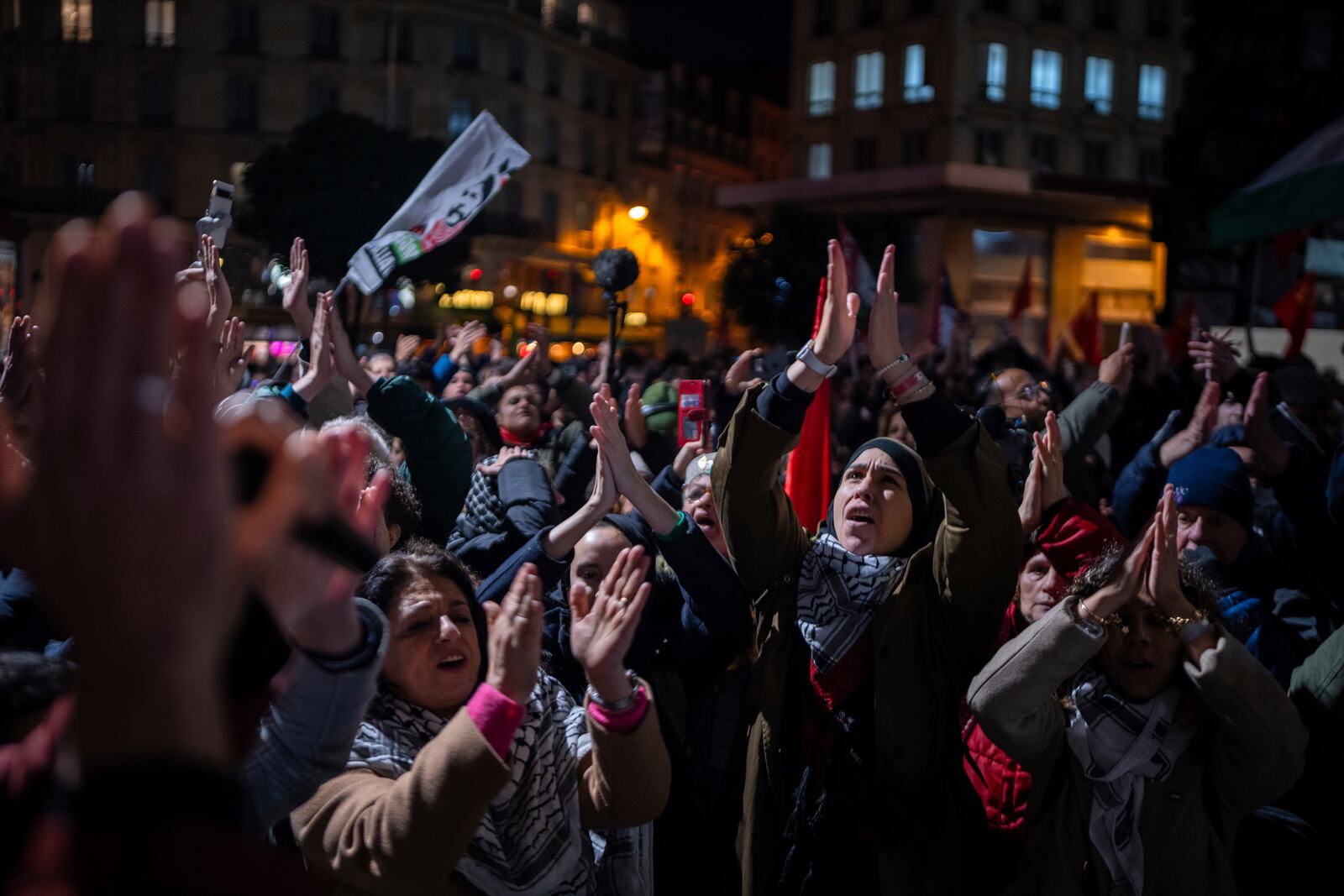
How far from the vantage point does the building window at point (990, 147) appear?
43844 mm

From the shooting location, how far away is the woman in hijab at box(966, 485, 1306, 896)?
8.80ft

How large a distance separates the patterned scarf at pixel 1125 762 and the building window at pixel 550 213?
52.1 meters

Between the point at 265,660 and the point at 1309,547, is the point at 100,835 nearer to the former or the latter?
the point at 265,660

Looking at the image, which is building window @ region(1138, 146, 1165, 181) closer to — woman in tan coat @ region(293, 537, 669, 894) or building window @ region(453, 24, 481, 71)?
building window @ region(453, 24, 481, 71)

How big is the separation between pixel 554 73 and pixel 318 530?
2225 inches

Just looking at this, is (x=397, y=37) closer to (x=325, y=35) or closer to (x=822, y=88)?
(x=325, y=35)

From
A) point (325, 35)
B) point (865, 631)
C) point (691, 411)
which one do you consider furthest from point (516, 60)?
point (865, 631)

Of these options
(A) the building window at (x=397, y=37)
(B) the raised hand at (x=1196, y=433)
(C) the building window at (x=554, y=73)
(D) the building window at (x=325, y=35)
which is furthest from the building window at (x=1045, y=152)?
(B) the raised hand at (x=1196, y=433)

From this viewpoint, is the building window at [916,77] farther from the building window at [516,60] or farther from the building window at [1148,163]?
the building window at [516,60]

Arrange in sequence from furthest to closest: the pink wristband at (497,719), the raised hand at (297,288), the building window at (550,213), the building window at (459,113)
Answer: the building window at (550,213) < the building window at (459,113) < the raised hand at (297,288) < the pink wristband at (497,719)

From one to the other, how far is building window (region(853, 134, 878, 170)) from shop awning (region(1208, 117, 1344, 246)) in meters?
37.5

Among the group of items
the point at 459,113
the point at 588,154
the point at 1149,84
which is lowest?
the point at 588,154

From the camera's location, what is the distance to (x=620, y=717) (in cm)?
215

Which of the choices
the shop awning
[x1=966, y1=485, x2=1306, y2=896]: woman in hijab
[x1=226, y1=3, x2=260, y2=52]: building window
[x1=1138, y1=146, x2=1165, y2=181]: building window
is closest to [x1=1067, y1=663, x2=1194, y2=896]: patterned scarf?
[x1=966, y1=485, x2=1306, y2=896]: woman in hijab
